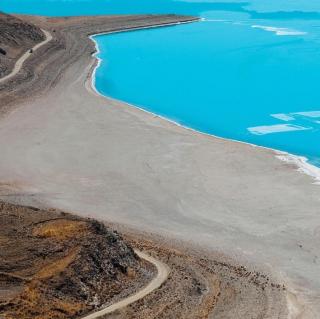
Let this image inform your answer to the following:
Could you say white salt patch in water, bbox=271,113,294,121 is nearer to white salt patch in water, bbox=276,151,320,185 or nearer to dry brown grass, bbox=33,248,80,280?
white salt patch in water, bbox=276,151,320,185

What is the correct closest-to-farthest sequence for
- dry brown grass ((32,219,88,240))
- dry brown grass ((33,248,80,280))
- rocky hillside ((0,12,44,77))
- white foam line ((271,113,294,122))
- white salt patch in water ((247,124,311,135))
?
dry brown grass ((33,248,80,280)) → dry brown grass ((32,219,88,240)) → white salt patch in water ((247,124,311,135)) → white foam line ((271,113,294,122)) → rocky hillside ((0,12,44,77))

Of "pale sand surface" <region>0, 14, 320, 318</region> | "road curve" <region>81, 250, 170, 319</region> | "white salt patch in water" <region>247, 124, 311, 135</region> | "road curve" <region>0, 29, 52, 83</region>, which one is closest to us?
"road curve" <region>81, 250, 170, 319</region>

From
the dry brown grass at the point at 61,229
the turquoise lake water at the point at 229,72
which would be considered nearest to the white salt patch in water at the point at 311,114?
the turquoise lake water at the point at 229,72

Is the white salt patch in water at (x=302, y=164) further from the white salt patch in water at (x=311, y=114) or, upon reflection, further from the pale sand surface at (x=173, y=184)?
the white salt patch in water at (x=311, y=114)

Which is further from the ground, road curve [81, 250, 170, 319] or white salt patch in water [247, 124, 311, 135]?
road curve [81, 250, 170, 319]

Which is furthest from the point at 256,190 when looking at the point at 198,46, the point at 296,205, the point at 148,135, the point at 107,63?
the point at 198,46

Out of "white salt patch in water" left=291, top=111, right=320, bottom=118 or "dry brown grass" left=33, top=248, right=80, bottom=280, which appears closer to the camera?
"dry brown grass" left=33, top=248, right=80, bottom=280

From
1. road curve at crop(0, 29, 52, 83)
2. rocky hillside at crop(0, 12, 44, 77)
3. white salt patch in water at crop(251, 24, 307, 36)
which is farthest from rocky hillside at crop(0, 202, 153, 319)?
white salt patch in water at crop(251, 24, 307, 36)

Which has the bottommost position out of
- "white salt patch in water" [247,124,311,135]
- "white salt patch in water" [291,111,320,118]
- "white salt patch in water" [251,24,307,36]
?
"white salt patch in water" [247,124,311,135]
